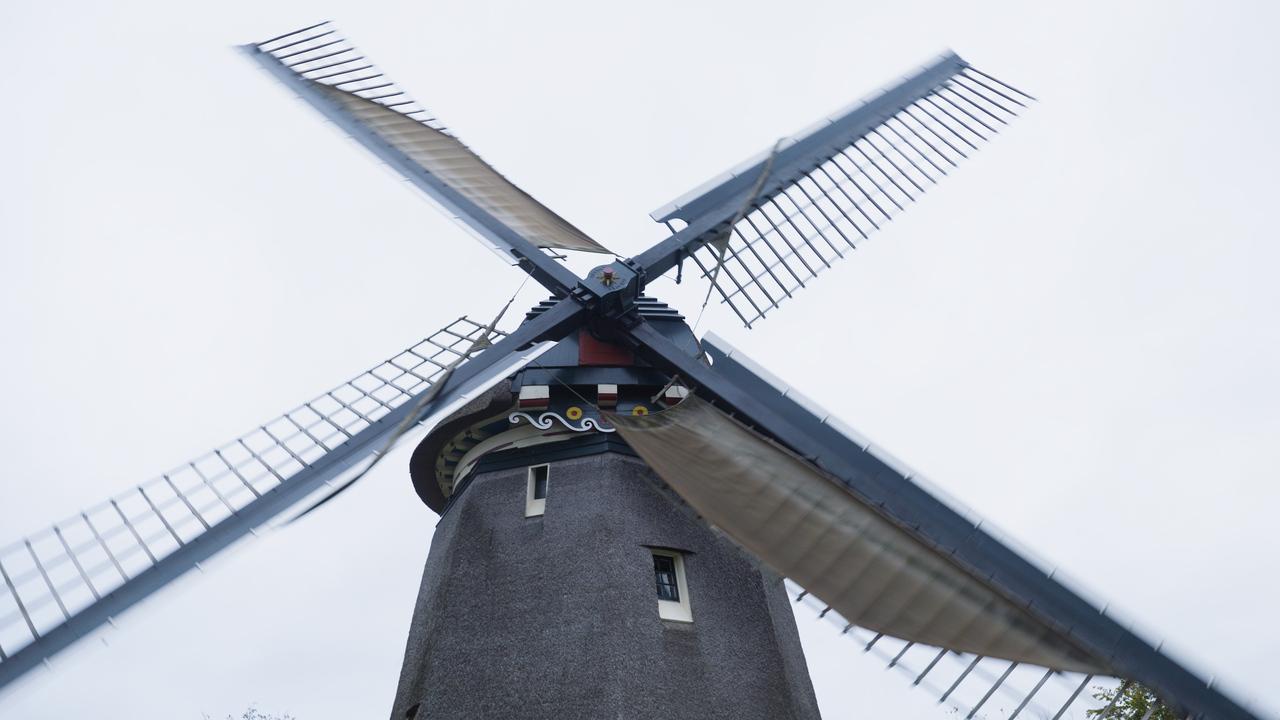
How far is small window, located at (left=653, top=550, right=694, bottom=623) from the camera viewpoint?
20.8 feet

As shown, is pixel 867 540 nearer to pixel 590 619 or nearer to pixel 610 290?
pixel 590 619

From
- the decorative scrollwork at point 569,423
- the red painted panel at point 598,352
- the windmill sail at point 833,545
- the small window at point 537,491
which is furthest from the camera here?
the red painted panel at point 598,352

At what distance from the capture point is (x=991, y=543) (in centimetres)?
508

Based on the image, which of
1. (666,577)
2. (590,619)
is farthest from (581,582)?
(666,577)

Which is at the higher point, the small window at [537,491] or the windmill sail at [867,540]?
the windmill sail at [867,540]

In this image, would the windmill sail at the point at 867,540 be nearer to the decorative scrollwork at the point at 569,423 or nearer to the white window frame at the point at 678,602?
the decorative scrollwork at the point at 569,423

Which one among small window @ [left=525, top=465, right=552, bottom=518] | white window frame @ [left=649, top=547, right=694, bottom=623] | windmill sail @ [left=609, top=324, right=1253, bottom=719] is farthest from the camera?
small window @ [left=525, top=465, right=552, bottom=518]

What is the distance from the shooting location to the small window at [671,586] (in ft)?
20.8

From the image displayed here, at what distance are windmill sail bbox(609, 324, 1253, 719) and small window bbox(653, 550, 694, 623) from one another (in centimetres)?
111

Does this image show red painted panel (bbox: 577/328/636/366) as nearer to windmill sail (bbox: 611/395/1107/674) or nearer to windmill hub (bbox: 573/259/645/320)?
windmill hub (bbox: 573/259/645/320)

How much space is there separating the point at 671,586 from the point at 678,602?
0.17m

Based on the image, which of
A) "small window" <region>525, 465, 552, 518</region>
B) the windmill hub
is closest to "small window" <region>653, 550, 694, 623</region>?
"small window" <region>525, 465, 552, 518</region>

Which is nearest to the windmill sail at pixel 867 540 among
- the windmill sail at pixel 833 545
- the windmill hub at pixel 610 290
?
the windmill sail at pixel 833 545

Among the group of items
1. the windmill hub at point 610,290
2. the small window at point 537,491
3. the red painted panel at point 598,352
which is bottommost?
the small window at point 537,491
